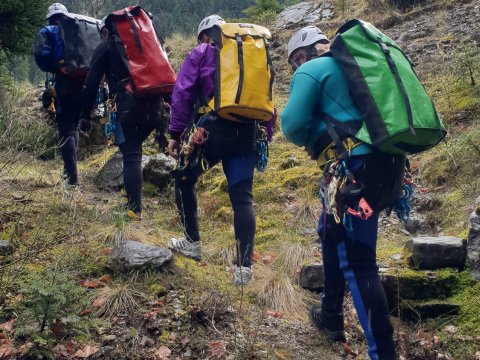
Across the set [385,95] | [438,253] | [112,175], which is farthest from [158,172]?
[385,95]

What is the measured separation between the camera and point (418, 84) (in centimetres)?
301

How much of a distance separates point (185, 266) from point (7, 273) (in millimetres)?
1414

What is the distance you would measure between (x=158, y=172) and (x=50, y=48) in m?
2.26

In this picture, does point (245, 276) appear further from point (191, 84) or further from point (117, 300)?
point (191, 84)

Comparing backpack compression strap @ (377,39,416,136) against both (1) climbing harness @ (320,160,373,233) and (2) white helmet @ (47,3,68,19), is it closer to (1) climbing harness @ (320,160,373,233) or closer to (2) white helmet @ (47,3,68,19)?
(1) climbing harness @ (320,160,373,233)

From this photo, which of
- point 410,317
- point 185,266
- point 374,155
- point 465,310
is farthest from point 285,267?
point 374,155

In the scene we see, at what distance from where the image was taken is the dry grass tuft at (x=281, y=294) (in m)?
4.10

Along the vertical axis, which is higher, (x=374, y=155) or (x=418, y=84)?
(x=418, y=84)

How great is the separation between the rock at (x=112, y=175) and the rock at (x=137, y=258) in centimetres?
362

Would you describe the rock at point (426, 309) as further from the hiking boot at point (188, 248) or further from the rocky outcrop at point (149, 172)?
the rocky outcrop at point (149, 172)

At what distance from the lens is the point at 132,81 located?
504 cm

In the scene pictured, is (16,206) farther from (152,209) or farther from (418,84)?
(418,84)

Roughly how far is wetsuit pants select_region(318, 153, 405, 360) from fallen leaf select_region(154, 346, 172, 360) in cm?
115

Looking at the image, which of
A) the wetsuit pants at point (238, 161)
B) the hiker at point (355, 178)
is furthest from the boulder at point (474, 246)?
the wetsuit pants at point (238, 161)
